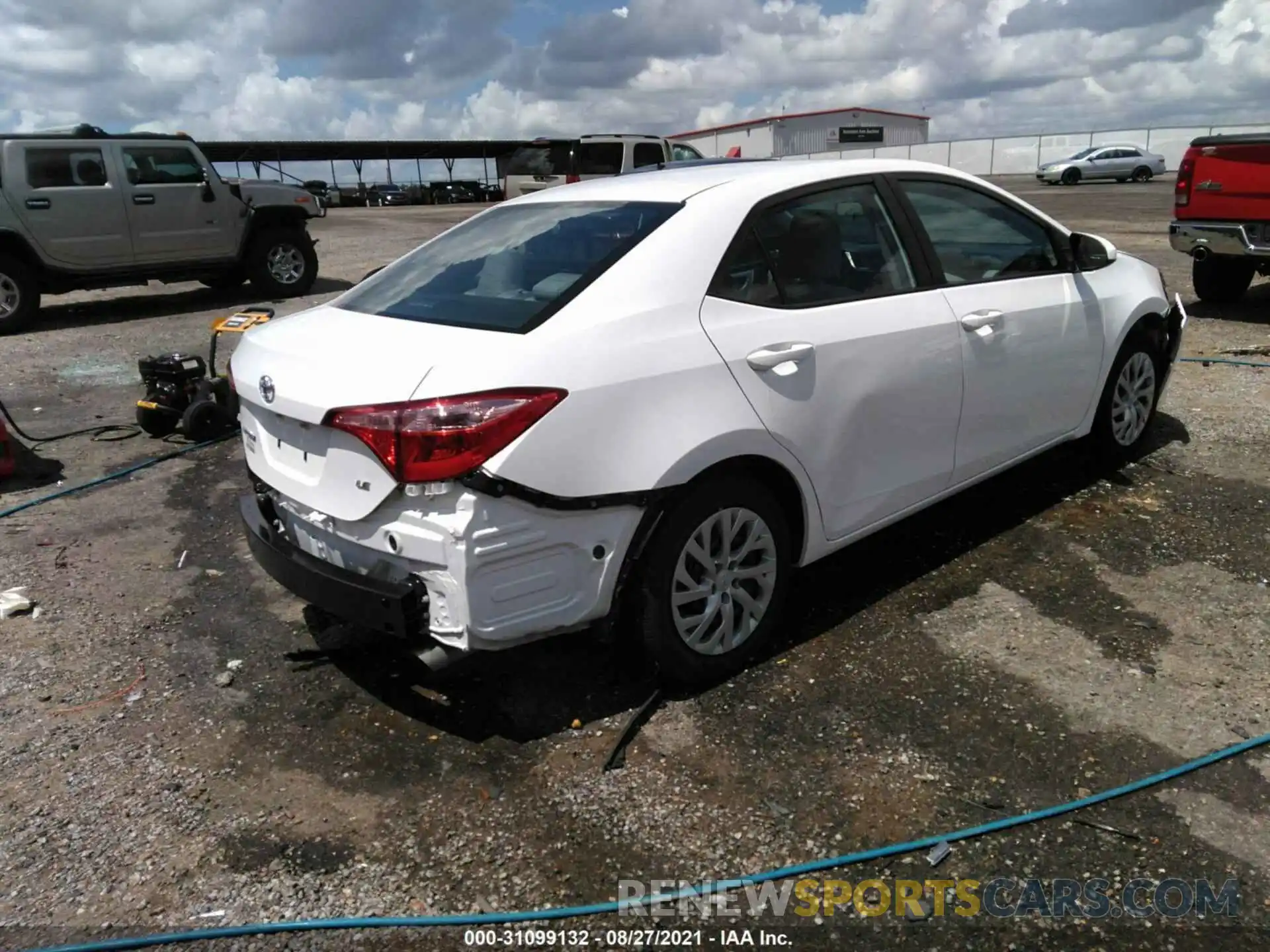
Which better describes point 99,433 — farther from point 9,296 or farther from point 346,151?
point 346,151

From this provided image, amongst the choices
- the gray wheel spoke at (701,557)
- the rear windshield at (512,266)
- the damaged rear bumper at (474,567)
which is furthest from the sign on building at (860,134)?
the damaged rear bumper at (474,567)

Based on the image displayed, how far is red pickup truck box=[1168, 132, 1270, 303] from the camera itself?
8.11 meters

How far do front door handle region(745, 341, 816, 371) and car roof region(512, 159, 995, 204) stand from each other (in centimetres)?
58

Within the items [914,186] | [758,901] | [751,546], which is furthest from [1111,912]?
→ [914,186]

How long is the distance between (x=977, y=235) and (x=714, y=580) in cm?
208

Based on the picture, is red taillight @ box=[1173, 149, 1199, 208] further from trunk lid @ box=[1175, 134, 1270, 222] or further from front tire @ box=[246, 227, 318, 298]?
front tire @ box=[246, 227, 318, 298]

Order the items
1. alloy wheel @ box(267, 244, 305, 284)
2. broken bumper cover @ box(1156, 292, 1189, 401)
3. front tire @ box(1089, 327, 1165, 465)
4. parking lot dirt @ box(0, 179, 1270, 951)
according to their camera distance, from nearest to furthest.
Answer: parking lot dirt @ box(0, 179, 1270, 951) < front tire @ box(1089, 327, 1165, 465) < broken bumper cover @ box(1156, 292, 1189, 401) < alloy wheel @ box(267, 244, 305, 284)

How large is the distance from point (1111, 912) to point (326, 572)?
2.29 meters

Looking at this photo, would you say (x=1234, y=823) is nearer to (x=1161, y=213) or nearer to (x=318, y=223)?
(x=1161, y=213)

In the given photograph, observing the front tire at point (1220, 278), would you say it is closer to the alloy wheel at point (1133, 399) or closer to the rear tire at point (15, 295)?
the alloy wheel at point (1133, 399)

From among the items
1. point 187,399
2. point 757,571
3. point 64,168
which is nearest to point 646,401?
point 757,571

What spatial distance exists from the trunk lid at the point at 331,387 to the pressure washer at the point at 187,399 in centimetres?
324

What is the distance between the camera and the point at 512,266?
334 centimetres

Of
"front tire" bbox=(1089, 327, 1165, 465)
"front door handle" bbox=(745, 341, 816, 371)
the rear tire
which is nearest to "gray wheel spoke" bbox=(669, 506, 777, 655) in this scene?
"front door handle" bbox=(745, 341, 816, 371)
